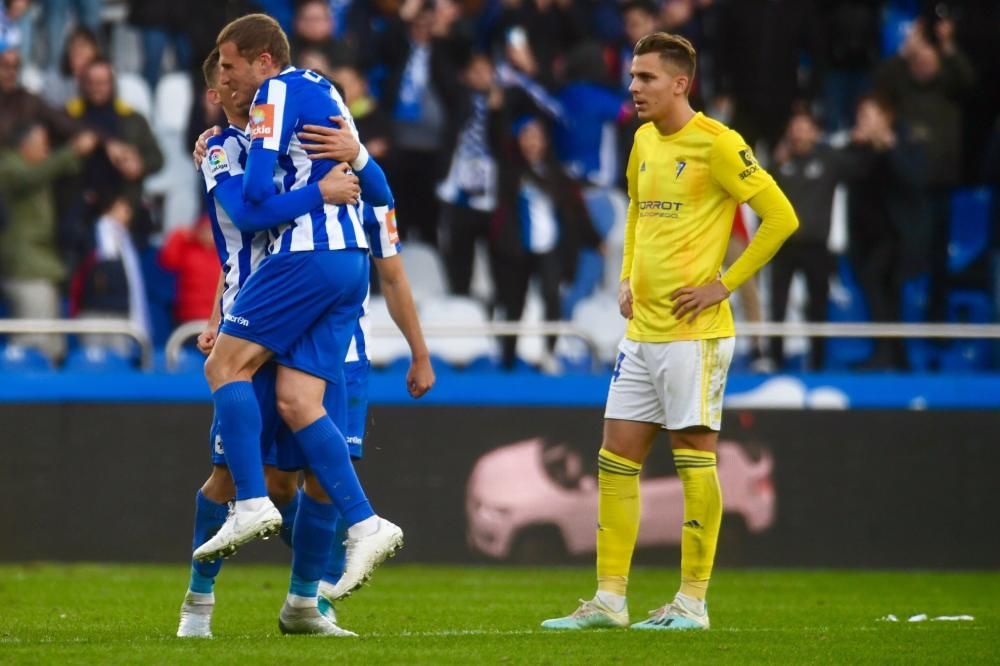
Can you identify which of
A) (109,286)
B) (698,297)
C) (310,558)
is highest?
(698,297)

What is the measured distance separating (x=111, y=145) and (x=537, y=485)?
4218 millimetres

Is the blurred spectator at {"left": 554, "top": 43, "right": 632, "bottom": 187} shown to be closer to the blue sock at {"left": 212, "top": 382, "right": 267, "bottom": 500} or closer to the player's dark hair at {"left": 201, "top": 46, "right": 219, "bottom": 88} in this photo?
the player's dark hair at {"left": 201, "top": 46, "right": 219, "bottom": 88}

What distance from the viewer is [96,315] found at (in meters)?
12.4

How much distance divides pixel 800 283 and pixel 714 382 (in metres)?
6.66

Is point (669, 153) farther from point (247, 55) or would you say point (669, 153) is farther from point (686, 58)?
point (247, 55)

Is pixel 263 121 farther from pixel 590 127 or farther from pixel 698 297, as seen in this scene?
pixel 590 127

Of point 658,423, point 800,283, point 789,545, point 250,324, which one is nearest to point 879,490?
point 789,545

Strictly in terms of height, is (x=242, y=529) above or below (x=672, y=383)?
below

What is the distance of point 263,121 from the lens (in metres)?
6.05

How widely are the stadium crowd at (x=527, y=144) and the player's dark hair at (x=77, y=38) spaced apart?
3 centimetres

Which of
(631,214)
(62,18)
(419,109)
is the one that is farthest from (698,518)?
(62,18)

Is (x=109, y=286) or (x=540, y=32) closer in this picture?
(x=109, y=286)

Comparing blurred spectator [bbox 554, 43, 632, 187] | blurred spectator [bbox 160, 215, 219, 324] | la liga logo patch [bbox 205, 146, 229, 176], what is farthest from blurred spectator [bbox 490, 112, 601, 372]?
la liga logo patch [bbox 205, 146, 229, 176]

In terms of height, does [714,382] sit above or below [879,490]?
above
